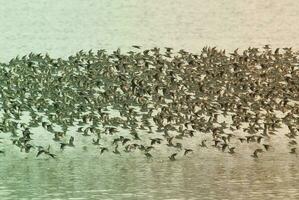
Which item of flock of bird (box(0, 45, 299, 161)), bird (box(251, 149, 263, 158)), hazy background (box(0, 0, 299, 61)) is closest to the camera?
bird (box(251, 149, 263, 158))

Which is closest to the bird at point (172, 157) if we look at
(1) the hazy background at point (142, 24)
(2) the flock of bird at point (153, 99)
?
(2) the flock of bird at point (153, 99)

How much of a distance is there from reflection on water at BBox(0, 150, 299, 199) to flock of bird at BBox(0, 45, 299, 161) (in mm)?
360

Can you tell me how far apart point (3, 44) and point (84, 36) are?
1046mm

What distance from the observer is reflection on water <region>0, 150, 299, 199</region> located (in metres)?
4.77

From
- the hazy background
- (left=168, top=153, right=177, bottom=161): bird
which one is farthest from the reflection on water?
the hazy background

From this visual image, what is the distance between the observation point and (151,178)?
5.24m

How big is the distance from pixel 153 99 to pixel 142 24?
1.37 m

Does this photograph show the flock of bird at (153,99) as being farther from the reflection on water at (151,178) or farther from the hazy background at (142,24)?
the reflection on water at (151,178)

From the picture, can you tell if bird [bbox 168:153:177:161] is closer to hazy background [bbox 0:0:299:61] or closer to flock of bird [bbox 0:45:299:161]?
flock of bird [bbox 0:45:299:161]

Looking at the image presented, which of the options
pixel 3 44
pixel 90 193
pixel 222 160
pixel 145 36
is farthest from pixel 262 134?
pixel 3 44

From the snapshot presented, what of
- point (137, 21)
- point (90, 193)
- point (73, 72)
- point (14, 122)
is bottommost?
point (90, 193)

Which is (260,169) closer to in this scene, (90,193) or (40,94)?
(90,193)

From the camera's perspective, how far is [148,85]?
8.08m

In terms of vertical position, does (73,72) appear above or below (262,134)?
above
